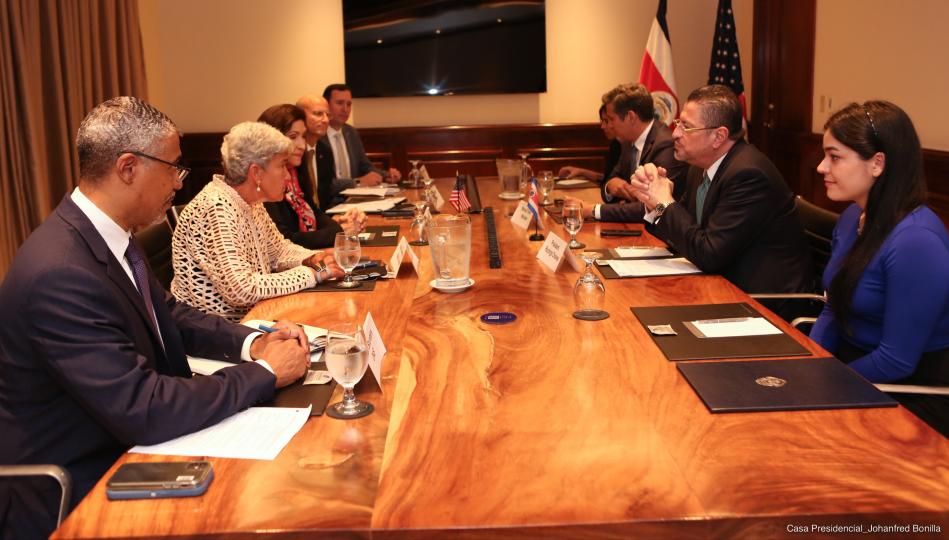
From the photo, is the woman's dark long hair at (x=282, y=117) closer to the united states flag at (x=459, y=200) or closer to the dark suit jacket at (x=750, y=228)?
the united states flag at (x=459, y=200)

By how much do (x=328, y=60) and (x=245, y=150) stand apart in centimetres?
483

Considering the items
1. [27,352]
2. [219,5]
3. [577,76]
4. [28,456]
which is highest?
[219,5]

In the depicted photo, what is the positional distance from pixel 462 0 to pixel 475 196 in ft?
10.5

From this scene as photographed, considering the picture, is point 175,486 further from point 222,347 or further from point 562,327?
point 562,327

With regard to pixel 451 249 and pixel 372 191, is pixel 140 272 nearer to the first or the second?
pixel 451 249

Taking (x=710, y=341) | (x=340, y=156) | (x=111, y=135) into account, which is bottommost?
(x=710, y=341)

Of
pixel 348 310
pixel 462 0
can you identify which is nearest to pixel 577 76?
pixel 462 0

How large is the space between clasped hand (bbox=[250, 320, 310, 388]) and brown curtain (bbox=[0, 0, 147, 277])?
12.7ft

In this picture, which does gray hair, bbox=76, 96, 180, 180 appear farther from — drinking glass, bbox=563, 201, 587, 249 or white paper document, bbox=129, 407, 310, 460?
drinking glass, bbox=563, 201, 587, 249

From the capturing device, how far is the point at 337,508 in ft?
4.20

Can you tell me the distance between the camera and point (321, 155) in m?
5.68

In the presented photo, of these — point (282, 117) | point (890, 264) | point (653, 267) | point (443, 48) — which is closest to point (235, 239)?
point (282, 117)

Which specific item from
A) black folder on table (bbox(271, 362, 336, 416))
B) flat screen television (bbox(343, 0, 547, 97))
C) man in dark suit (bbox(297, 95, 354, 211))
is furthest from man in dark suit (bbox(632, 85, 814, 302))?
flat screen television (bbox(343, 0, 547, 97))

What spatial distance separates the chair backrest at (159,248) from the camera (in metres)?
3.15
